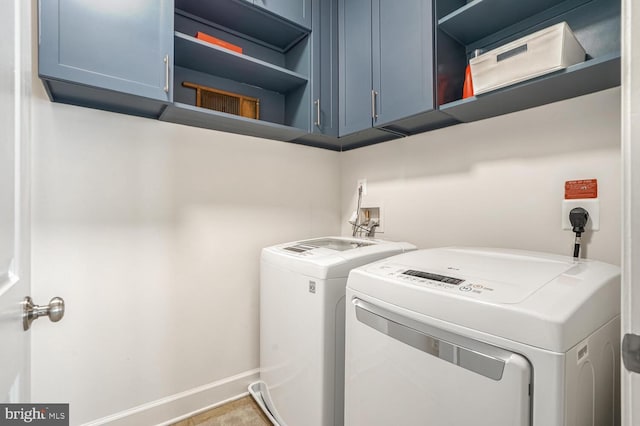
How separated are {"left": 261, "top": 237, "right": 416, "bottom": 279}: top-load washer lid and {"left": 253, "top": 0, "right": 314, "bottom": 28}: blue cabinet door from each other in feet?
4.03

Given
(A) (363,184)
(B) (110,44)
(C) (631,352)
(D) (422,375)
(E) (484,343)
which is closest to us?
(C) (631,352)

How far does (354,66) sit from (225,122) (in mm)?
795

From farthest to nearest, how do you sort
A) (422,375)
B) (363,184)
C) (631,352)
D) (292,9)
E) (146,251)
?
(363,184) < (292,9) < (146,251) < (422,375) < (631,352)

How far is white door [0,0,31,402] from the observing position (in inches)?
20.2

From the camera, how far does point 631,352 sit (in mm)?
417

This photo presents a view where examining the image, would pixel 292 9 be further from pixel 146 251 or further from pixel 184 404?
pixel 184 404

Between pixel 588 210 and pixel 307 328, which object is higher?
pixel 588 210

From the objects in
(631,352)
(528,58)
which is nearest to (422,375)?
(631,352)

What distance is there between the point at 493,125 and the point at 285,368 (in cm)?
151

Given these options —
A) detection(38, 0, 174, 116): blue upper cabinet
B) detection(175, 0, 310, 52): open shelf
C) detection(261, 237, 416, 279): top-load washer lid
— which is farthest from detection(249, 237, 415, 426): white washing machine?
detection(175, 0, 310, 52): open shelf

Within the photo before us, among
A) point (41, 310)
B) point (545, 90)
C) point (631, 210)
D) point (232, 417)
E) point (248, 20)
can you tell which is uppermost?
point (248, 20)

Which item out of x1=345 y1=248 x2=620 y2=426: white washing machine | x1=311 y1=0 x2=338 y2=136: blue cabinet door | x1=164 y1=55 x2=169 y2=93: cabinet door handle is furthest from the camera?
x1=311 y1=0 x2=338 y2=136: blue cabinet door

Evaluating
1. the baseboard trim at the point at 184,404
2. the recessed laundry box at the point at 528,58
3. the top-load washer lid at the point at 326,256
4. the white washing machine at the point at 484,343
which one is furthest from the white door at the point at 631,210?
the baseboard trim at the point at 184,404

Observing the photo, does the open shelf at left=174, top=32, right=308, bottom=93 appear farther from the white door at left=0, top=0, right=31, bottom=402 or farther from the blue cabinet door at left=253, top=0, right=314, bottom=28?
the white door at left=0, top=0, right=31, bottom=402
